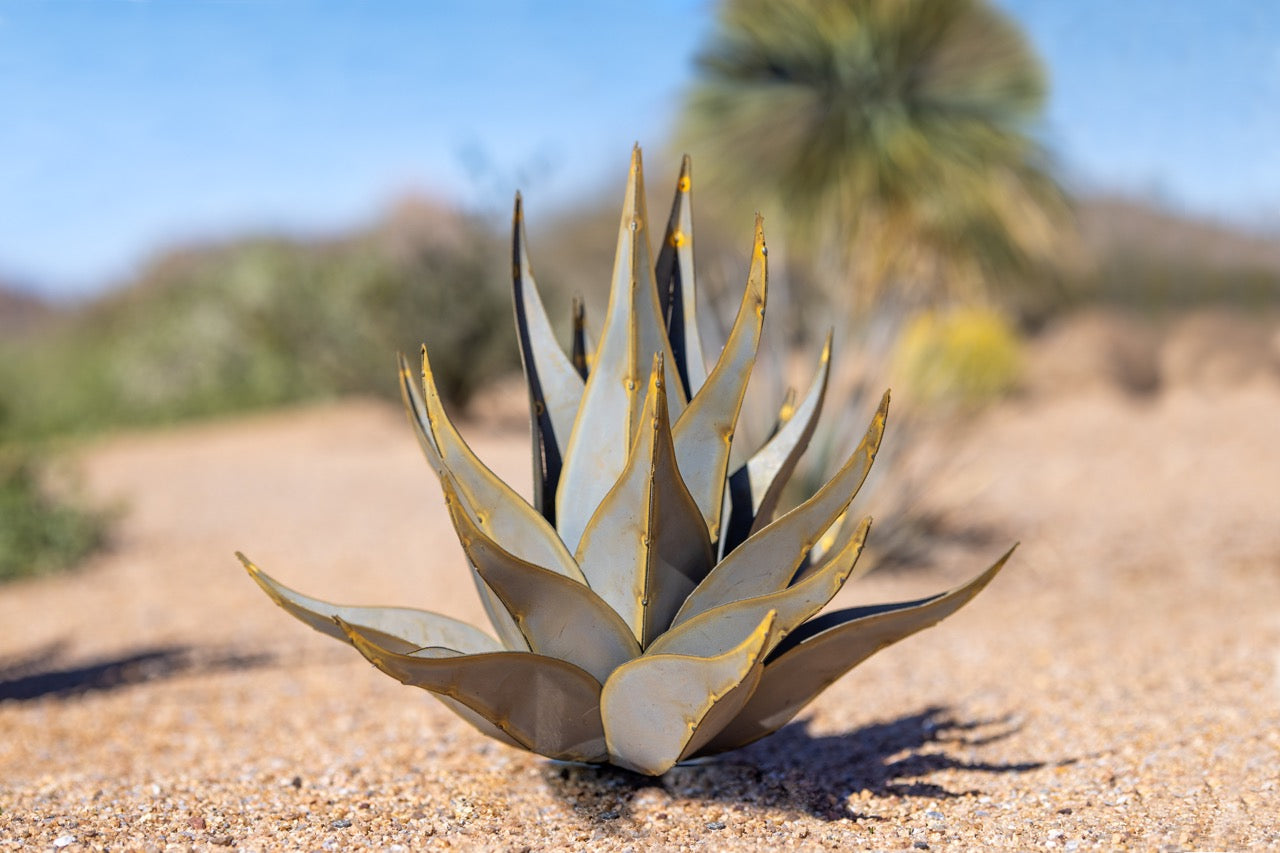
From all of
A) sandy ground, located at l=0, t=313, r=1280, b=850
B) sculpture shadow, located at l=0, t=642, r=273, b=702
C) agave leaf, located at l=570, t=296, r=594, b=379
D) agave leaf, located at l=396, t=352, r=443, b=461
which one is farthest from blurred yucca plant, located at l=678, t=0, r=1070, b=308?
agave leaf, located at l=396, t=352, r=443, b=461

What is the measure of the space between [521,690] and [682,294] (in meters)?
0.88

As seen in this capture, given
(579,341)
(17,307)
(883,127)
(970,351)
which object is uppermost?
(17,307)

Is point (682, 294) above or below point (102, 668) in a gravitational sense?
above

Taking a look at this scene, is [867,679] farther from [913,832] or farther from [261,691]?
[261,691]

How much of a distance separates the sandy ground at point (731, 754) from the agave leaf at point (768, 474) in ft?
1.91

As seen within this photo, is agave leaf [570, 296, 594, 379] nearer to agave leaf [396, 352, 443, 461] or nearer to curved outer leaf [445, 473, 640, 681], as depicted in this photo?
agave leaf [396, 352, 443, 461]

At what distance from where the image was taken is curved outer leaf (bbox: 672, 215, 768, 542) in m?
2.12

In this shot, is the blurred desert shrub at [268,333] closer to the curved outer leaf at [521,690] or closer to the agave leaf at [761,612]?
the curved outer leaf at [521,690]

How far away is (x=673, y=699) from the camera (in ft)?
6.66

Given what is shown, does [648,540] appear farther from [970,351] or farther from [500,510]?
[970,351]

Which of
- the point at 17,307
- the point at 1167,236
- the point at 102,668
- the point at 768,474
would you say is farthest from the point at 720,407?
the point at 17,307

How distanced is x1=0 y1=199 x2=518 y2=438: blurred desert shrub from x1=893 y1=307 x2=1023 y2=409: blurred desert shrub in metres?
4.30

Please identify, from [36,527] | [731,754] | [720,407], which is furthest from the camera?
[36,527]

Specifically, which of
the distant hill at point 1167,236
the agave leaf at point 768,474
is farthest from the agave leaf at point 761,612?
the distant hill at point 1167,236
